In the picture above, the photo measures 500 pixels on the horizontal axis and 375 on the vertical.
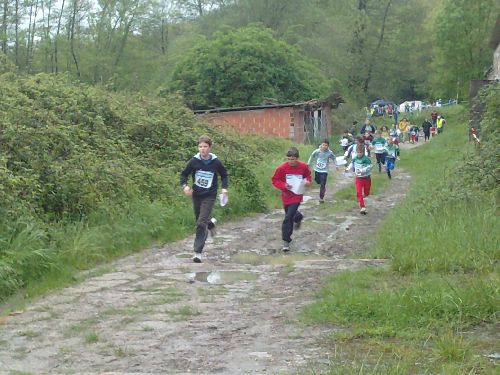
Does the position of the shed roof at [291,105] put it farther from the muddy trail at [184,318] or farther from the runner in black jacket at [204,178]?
the muddy trail at [184,318]

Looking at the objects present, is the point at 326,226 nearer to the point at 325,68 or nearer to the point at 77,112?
the point at 77,112

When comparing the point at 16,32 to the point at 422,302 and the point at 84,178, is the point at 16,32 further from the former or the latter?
the point at 422,302

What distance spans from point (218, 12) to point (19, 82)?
45.8 metres

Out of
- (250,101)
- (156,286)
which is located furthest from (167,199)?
(250,101)

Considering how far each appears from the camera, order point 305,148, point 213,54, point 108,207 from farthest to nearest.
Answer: point 213,54
point 305,148
point 108,207

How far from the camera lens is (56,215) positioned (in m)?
11.3

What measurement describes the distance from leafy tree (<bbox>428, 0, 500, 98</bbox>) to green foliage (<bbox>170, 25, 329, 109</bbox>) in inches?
819

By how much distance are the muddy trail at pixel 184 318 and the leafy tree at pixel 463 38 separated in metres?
47.8

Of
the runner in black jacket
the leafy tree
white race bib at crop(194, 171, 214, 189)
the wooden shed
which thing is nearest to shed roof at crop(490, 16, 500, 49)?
the wooden shed

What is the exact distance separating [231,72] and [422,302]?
108 feet

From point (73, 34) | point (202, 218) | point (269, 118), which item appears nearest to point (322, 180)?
point (202, 218)

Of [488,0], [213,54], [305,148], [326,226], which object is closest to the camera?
[326,226]

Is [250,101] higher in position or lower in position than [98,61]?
lower

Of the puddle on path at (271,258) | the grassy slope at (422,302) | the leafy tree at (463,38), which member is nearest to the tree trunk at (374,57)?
the leafy tree at (463,38)
